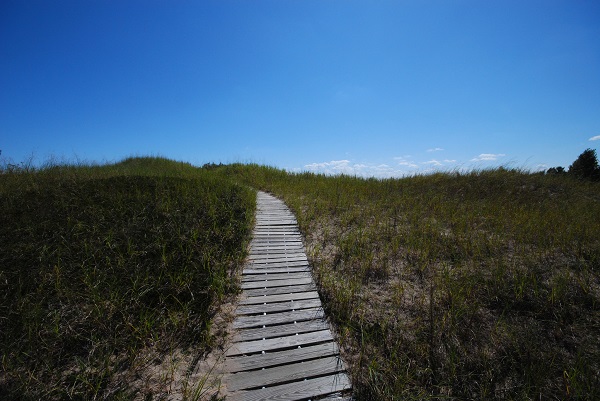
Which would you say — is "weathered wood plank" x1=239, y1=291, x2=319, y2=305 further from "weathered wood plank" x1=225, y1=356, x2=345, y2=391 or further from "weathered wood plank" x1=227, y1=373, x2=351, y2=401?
"weathered wood plank" x1=227, y1=373, x2=351, y2=401

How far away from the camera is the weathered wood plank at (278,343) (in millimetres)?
3209

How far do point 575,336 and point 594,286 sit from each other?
1.46 metres

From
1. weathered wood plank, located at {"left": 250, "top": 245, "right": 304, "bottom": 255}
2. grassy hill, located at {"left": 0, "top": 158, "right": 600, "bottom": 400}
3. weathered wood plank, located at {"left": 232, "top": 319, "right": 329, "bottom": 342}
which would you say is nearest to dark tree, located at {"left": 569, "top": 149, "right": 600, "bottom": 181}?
grassy hill, located at {"left": 0, "top": 158, "right": 600, "bottom": 400}

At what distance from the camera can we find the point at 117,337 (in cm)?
332

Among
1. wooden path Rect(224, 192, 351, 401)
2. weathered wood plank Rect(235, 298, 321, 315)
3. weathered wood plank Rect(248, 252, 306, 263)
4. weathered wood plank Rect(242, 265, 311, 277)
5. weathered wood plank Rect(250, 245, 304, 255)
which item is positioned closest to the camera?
wooden path Rect(224, 192, 351, 401)

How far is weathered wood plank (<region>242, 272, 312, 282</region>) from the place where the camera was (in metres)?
4.66

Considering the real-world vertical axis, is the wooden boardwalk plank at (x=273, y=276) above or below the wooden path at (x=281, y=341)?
above

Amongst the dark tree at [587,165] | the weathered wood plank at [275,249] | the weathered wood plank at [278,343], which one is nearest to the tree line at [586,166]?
the dark tree at [587,165]

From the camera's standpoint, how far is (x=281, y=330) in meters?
3.53

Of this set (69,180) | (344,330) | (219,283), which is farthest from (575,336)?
(69,180)

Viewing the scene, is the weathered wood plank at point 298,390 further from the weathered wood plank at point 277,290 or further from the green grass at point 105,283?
the weathered wood plank at point 277,290

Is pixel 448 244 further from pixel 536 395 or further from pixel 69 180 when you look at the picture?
pixel 69 180

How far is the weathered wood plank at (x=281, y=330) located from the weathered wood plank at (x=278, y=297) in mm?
534

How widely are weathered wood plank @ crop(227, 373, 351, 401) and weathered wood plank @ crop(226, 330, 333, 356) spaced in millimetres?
523
